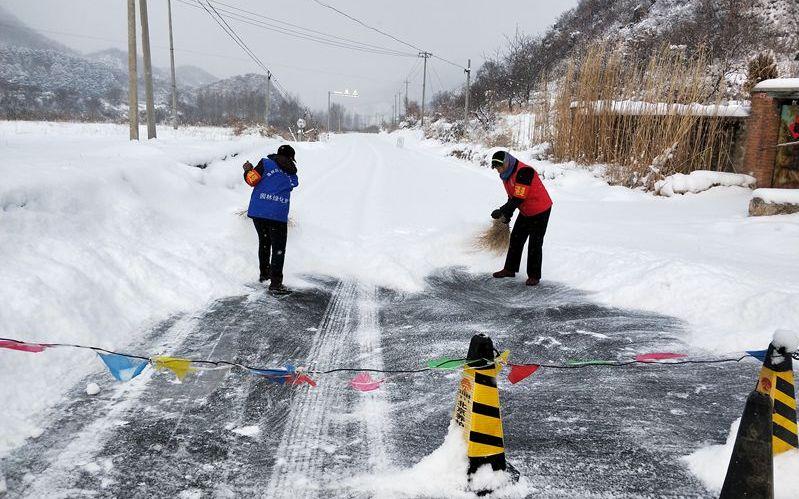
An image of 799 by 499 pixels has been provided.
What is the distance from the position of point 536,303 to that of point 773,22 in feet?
102

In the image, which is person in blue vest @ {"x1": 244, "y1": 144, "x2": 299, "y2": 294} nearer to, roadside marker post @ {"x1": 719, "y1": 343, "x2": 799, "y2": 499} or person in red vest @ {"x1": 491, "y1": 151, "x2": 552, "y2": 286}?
person in red vest @ {"x1": 491, "y1": 151, "x2": 552, "y2": 286}

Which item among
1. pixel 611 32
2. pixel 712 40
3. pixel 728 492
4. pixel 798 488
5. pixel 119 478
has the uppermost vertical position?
pixel 611 32

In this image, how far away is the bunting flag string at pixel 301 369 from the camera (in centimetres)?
257

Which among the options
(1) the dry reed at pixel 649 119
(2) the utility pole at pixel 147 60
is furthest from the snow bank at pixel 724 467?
(2) the utility pole at pixel 147 60

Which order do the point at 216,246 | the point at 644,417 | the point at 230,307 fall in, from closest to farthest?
the point at 644,417 < the point at 230,307 < the point at 216,246

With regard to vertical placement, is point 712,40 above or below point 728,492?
above

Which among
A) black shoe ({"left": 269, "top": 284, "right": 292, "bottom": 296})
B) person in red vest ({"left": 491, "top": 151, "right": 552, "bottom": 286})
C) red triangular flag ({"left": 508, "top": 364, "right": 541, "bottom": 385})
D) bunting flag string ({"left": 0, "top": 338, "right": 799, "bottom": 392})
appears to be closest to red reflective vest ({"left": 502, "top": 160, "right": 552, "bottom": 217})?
person in red vest ({"left": 491, "top": 151, "right": 552, "bottom": 286})

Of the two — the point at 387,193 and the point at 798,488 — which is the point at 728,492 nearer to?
the point at 798,488

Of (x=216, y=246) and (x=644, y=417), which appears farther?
(x=216, y=246)

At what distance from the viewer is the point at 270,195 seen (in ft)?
17.7

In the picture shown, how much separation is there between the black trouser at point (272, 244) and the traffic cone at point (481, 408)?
340 centimetres

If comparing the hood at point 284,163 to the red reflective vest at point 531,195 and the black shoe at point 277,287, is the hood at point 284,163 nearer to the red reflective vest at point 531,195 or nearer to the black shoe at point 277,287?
the black shoe at point 277,287

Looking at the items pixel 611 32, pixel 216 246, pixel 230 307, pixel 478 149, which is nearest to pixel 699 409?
pixel 230 307

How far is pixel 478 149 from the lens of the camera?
78.3 ft
